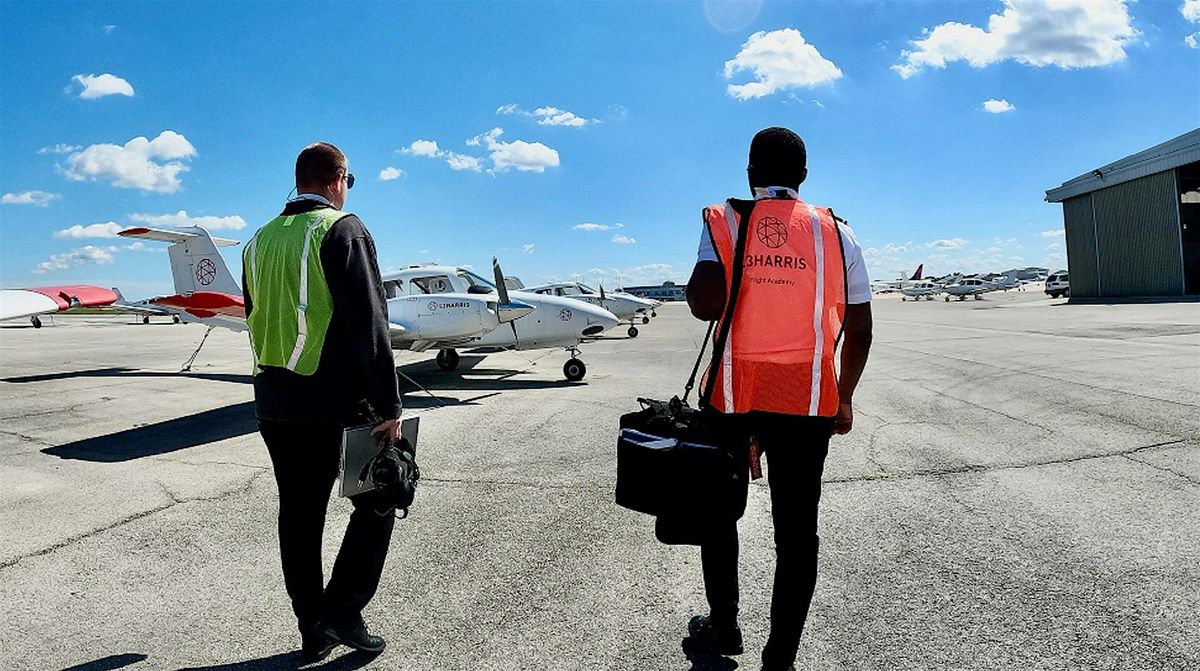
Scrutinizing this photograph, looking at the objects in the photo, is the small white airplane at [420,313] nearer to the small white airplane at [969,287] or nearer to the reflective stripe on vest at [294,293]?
the reflective stripe on vest at [294,293]

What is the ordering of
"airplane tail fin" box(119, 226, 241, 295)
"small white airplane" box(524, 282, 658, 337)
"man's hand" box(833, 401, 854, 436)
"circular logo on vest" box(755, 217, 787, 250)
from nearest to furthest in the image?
"circular logo on vest" box(755, 217, 787, 250) < "man's hand" box(833, 401, 854, 436) < "airplane tail fin" box(119, 226, 241, 295) < "small white airplane" box(524, 282, 658, 337)

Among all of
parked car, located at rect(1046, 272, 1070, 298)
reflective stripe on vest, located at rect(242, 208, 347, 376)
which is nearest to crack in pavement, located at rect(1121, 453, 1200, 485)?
reflective stripe on vest, located at rect(242, 208, 347, 376)

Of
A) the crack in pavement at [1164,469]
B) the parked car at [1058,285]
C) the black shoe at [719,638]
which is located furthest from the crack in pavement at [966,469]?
the parked car at [1058,285]

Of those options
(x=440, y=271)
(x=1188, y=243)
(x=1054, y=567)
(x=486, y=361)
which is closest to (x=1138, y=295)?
(x=1188, y=243)

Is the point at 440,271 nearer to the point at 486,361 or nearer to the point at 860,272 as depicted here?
the point at 486,361

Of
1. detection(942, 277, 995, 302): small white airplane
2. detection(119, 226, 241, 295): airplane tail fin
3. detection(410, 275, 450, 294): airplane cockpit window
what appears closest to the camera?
detection(410, 275, 450, 294): airplane cockpit window

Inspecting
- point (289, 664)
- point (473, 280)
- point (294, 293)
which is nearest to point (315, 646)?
point (289, 664)

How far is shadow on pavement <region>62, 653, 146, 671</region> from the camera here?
2.79 metres

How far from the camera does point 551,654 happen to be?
9.29ft

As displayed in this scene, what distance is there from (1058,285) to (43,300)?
57793 millimetres

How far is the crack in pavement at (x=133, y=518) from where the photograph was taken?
406 centimetres

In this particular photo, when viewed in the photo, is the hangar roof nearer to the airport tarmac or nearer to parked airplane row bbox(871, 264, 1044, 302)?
parked airplane row bbox(871, 264, 1044, 302)

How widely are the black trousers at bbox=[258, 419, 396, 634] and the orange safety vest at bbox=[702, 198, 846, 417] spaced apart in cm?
164

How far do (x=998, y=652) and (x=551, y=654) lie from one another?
1.79m
